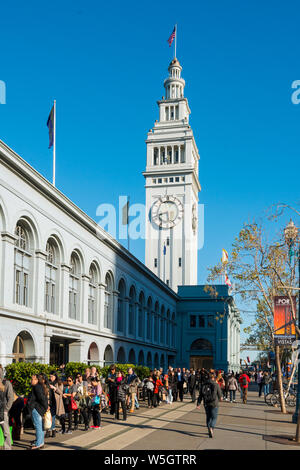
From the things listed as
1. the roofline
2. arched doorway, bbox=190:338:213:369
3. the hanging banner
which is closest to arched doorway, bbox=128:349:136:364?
the roofline

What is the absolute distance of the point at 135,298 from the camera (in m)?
52.5

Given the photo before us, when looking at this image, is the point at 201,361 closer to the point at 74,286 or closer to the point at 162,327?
the point at 162,327

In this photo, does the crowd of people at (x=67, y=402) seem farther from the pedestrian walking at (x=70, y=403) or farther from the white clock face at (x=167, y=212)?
the white clock face at (x=167, y=212)

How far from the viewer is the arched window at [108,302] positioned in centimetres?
4400

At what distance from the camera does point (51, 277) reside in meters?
33.0

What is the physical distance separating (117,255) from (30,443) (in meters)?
31.3

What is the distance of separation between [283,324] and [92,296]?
749 inches

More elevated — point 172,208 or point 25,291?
point 172,208

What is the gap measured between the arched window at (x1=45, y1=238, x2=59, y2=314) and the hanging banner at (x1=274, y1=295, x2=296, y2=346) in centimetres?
1368

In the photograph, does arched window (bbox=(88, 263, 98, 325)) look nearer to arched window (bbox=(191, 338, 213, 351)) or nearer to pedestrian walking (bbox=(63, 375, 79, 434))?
pedestrian walking (bbox=(63, 375, 79, 434))

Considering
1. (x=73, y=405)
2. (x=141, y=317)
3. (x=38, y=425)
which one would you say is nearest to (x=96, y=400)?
(x=73, y=405)

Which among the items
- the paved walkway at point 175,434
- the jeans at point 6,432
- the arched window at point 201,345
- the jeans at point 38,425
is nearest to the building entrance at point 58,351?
the paved walkway at point 175,434

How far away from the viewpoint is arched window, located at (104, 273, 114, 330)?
44.0 meters

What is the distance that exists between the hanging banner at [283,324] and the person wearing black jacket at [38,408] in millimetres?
11279
